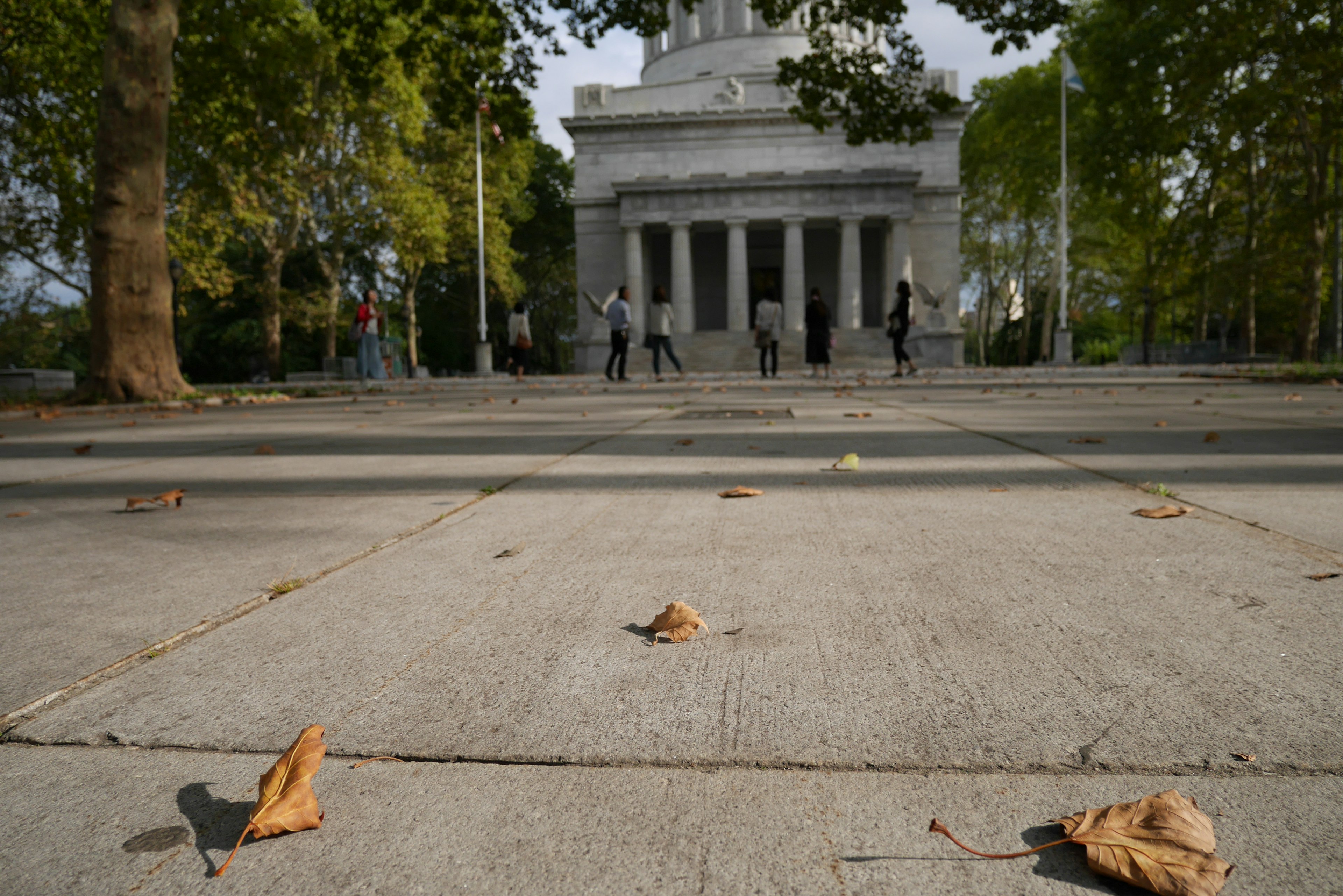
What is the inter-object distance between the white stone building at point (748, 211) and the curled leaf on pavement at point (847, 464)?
3071 cm

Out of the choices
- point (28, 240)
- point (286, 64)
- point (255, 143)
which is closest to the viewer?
point (286, 64)

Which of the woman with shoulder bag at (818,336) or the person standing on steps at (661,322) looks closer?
the woman with shoulder bag at (818,336)

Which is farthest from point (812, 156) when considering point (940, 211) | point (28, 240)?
point (28, 240)

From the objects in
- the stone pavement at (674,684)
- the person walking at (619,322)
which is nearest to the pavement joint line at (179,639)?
the stone pavement at (674,684)

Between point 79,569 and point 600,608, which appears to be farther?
point 79,569

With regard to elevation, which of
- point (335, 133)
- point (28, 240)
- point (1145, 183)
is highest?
point (335, 133)

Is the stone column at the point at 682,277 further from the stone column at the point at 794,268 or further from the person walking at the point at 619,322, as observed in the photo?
the person walking at the point at 619,322

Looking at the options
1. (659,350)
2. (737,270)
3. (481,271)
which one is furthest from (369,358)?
(737,270)

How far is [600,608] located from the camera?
7.80 feet

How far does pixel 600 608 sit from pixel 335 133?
110 feet

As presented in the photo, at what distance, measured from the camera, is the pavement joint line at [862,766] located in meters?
1.42

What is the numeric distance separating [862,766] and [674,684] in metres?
0.48

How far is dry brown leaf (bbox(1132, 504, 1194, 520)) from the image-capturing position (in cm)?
341

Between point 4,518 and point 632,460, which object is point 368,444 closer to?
point 632,460
